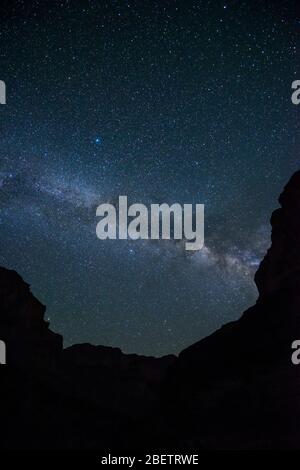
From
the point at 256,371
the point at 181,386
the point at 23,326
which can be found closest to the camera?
the point at 256,371

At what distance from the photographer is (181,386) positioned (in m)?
43.0

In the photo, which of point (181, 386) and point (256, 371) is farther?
point (181, 386)

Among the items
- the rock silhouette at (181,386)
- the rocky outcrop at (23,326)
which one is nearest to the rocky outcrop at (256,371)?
the rock silhouette at (181,386)

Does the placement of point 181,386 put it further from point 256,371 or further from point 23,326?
point 23,326

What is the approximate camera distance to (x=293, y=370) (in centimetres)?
3108

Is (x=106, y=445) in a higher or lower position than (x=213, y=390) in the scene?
lower

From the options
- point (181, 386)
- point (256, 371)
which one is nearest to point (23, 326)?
point (181, 386)

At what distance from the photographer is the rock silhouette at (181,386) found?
3156 centimetres

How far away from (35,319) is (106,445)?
1602 cm
